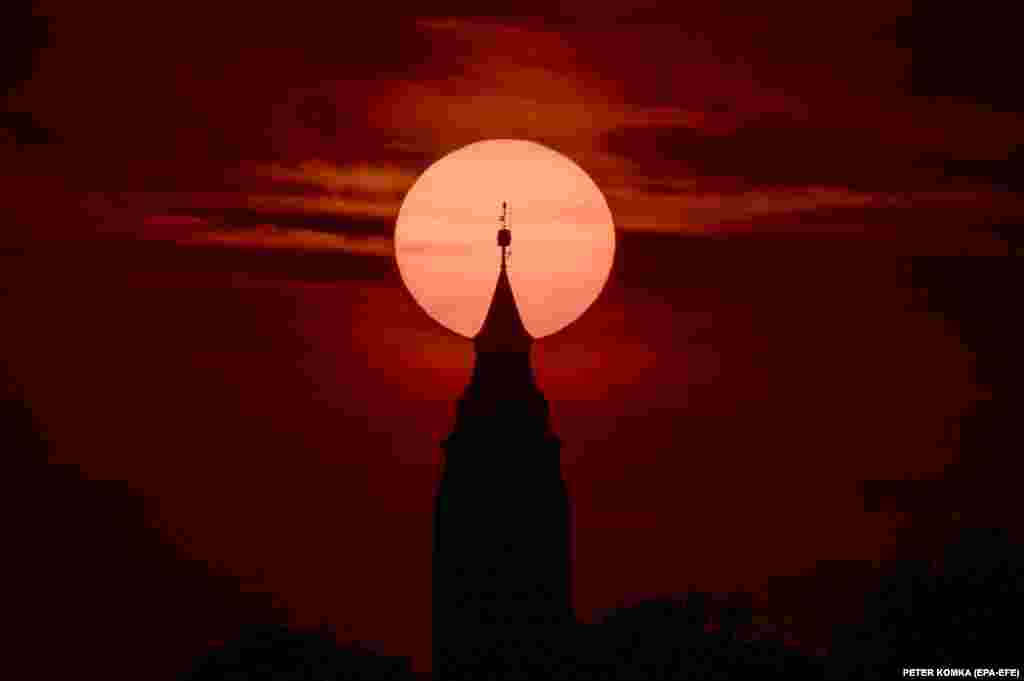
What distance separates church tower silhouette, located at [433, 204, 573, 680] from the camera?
83.5m

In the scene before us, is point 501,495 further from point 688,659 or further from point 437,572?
point 688,659

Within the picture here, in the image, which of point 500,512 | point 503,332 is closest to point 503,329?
point 503,332

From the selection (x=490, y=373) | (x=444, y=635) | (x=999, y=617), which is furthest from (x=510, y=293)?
(x=999, y=617)

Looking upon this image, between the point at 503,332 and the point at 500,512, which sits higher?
the point at 503,332

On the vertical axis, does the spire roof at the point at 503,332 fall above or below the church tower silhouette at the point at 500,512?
above

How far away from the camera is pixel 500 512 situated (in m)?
85.1

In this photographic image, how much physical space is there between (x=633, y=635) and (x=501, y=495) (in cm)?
1145

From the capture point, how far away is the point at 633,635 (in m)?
74.2

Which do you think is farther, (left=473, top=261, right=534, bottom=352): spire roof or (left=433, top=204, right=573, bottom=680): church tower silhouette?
(left=433, top=204, right=573, bottom=680): church tower silhouette

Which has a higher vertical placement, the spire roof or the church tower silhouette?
the spire roof

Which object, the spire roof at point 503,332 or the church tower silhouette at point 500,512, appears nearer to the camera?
the spire roof at point 503,332

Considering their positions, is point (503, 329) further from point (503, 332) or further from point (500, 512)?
point (500, 512)

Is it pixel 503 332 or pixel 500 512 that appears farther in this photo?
pixel 500 512

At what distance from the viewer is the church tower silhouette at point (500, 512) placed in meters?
83.5
